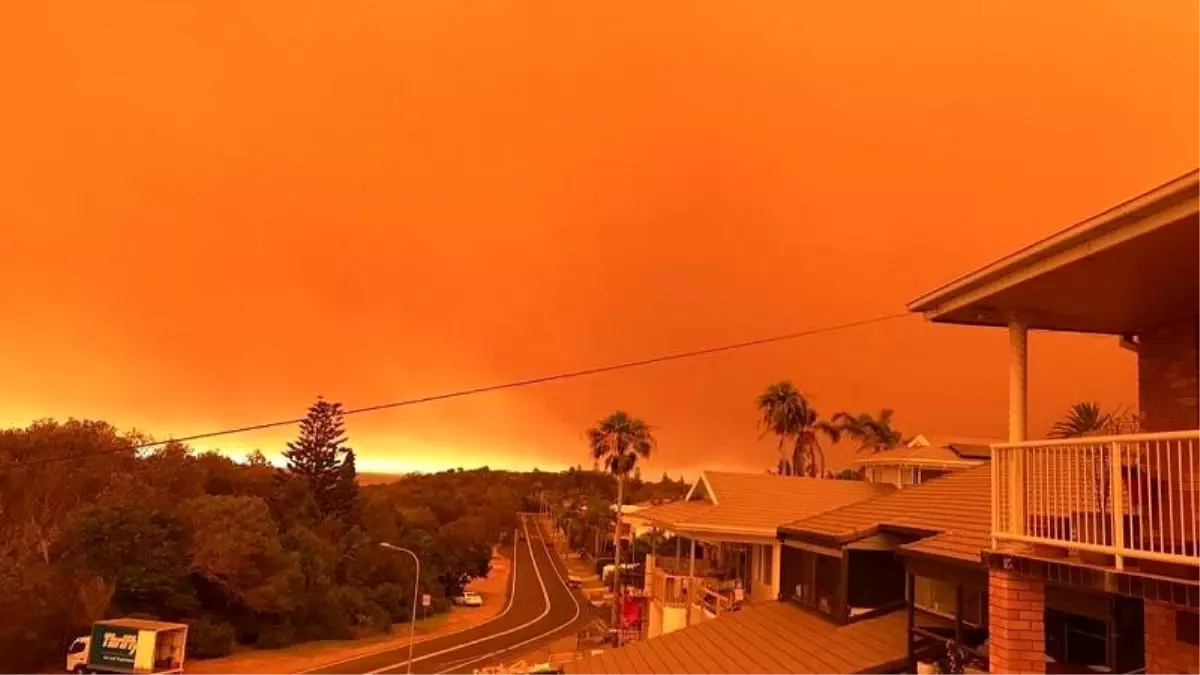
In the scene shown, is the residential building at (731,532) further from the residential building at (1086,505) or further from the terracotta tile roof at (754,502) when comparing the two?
the residential building at (1086,505)

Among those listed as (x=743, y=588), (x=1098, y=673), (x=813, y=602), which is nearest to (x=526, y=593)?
(x=743, y=588)

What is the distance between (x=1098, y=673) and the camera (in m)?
9.88

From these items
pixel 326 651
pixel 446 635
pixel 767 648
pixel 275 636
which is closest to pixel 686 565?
pixel 767 648

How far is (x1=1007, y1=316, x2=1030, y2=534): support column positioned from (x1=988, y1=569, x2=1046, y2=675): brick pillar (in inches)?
21.9

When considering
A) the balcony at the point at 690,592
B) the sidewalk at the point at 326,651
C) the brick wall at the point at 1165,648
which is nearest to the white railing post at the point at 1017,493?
the brick wall at the point at 1165,648

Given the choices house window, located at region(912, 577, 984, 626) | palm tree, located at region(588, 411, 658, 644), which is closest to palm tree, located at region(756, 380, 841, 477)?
palm tree, located at region(588, 411, 658, 644)

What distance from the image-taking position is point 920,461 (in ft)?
123

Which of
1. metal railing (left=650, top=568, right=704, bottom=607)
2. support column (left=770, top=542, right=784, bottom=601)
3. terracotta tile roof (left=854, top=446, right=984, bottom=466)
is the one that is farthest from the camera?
terracotta tile roof (left=854, top=446, right=984, bottom=466)

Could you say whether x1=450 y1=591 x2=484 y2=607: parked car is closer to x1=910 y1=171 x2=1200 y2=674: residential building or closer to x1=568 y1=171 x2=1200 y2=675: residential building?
x1=568 y1=171 x2=1200 y2=675: residential building

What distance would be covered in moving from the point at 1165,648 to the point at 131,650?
163 feet

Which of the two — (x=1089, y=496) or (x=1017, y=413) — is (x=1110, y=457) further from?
(x=1017, y=413)

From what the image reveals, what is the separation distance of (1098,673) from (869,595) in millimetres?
6217

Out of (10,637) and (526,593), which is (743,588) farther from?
(526,593)

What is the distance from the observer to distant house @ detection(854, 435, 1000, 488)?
37188 millimetres
